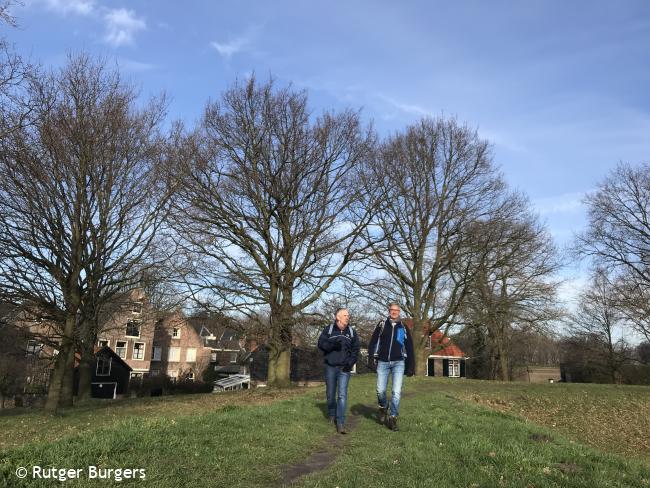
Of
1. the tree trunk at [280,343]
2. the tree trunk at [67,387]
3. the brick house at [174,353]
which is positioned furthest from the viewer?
the brick house at [174,353]

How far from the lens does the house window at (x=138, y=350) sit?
63787mm

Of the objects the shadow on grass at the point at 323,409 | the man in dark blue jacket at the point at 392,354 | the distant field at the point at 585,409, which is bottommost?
the distant field at the point at 585,409

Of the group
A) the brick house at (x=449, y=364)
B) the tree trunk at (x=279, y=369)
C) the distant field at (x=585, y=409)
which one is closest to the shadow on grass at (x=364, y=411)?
the distant field at (x=585, y=409)

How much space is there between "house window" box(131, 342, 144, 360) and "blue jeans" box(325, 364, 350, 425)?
201 feet

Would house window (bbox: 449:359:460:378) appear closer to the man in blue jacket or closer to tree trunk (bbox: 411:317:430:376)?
tree trunk (bbox: 411:317:430:376)

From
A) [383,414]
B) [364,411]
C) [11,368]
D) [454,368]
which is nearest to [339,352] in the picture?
[383,414]

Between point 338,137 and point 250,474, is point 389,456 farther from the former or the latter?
point 338,137

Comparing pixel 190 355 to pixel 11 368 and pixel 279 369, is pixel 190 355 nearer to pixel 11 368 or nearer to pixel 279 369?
pixel 11 368

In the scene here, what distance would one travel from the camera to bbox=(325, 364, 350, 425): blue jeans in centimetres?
837

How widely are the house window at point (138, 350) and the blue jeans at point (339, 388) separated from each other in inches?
2408

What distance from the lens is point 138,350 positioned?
64312mm

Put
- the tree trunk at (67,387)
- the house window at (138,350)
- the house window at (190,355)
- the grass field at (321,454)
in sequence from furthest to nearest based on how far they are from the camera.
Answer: the house window at (190,355)
the house window at (138,350)
the tree trunk at (67,387)
the grass field at (321,454)

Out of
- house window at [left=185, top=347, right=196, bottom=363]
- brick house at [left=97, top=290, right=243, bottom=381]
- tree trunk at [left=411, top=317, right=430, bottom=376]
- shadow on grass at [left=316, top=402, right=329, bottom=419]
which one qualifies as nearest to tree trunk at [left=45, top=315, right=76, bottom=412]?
shadow on grass at [left=316, top=402, right=329, bottom=419]

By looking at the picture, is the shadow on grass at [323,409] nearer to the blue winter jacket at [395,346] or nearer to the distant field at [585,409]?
the blue winter jacket at [395,346]
